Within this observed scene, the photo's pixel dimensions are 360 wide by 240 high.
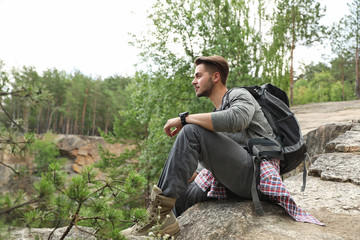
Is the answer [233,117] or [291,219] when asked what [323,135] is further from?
[233,117]

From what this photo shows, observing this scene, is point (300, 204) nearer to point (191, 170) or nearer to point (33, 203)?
point (191, 170)

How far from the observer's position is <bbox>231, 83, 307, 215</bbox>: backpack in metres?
2.53

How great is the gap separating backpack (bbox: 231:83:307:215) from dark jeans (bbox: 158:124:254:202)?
0.11m

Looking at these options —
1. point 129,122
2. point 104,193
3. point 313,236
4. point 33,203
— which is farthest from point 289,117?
point 129,122

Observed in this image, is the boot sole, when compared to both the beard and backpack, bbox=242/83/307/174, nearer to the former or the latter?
backpack, bbox=242/83/307/174

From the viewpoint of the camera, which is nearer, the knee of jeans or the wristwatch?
the knee of jeans

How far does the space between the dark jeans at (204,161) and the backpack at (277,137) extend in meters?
0.11

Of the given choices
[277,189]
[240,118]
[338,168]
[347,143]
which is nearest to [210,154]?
[240,118]

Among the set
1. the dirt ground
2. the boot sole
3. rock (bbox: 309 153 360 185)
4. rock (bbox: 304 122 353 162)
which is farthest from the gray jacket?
the dirt ground

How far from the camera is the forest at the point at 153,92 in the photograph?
1324 millimetres

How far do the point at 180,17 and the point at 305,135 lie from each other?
6778 millimetres

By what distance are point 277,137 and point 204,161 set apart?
733 millimetres

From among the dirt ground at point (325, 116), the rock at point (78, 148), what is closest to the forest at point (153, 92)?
the dirt ground at point (325, 116)

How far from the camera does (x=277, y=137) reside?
2684 mm
